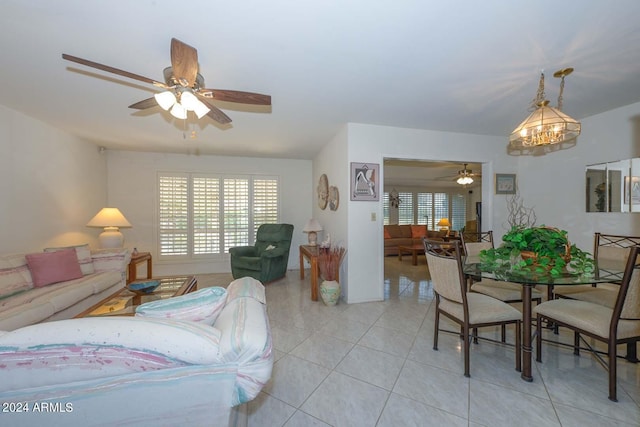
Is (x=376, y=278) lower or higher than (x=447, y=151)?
lower

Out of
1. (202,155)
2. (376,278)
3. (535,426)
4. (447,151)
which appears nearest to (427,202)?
(447,151)

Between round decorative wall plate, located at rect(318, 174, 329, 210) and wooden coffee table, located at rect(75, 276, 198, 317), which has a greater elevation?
round decorative wall plate, located at rect(318, 174, 329, 210)

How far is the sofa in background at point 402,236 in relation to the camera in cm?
693

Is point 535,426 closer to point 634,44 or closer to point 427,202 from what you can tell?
point 634,44

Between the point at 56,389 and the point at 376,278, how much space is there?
312 centimetres

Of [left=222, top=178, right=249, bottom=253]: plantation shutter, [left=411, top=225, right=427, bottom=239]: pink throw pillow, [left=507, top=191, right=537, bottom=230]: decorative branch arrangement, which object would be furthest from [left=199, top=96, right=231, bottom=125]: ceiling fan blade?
[left=411, top=225, right=427, bottom=239]: pink throw pillow

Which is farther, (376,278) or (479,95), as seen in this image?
(376,278)

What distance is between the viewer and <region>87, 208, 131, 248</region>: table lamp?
12.3 ft

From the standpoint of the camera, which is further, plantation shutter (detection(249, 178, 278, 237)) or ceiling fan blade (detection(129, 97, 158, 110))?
plantation shutter (detection(249, 178, 278, 237))

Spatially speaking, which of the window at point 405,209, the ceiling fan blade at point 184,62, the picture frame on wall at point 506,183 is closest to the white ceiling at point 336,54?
the ceiling fan blade at point 184,62

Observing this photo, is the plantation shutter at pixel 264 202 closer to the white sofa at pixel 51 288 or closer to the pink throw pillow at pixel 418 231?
the white sofa at pixel 51 288

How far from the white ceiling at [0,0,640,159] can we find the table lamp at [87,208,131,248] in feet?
4.44

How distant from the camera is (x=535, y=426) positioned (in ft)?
4.56

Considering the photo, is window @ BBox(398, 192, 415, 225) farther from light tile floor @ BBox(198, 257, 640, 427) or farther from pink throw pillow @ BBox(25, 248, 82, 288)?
pink throw pillow @ BBox(25, 248, 82, 288)
